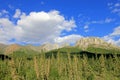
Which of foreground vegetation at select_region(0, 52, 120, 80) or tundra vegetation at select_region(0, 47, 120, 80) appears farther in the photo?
tundra vegetation at select_region(0, 47, 120, 80)

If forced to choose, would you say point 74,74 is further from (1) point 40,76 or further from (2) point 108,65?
Result: (2) point 108,65

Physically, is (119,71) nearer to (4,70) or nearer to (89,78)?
(89,78)

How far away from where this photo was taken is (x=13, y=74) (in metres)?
34.0

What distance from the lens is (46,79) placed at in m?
54.4

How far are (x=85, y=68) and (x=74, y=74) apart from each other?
4169 cm

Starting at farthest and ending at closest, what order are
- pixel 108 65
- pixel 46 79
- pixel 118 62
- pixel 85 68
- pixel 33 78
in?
pixel 108 65 < pixel 118 62 < pixel 85 68 < pixel 33 78 < pixel 46 79

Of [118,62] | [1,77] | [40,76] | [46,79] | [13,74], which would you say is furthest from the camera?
[118,62]

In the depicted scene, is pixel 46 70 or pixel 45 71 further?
pixel 46 70

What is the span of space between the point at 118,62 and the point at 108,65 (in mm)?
31877

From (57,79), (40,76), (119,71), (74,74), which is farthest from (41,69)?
(119,71)

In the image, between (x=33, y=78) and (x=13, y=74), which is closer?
(x=13, y=74)

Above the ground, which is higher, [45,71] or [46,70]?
[46,70]

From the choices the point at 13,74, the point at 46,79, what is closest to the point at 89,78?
the point at 46,79

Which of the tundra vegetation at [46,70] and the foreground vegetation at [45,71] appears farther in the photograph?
the tundra vegetation at [46,70]
